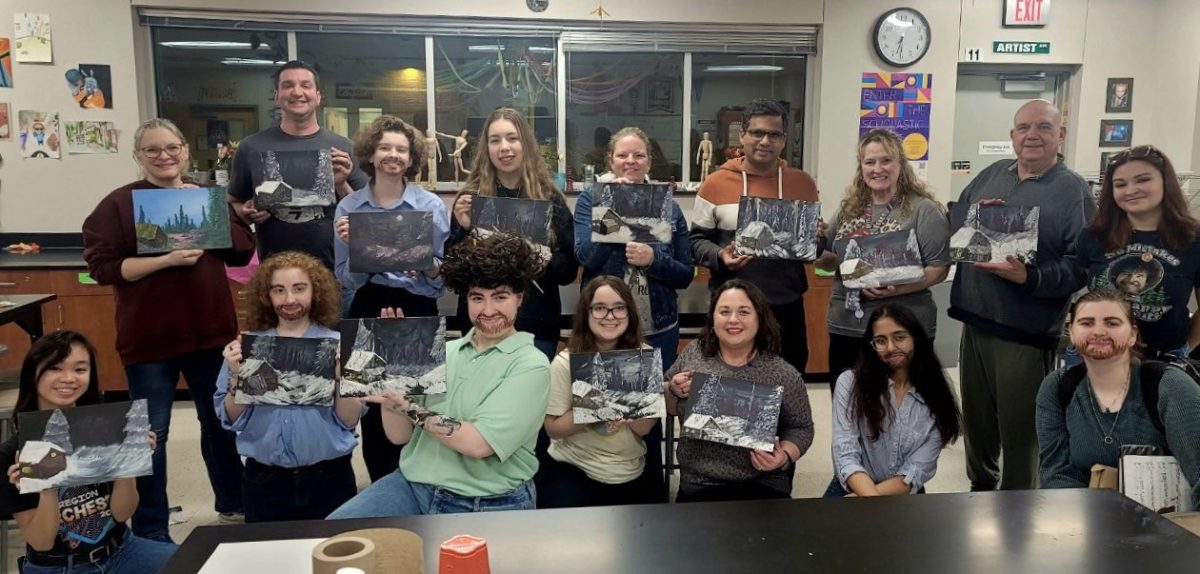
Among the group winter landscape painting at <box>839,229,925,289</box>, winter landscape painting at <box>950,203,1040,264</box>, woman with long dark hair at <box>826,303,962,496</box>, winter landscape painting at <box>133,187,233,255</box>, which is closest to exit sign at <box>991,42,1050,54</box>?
winter landscape painting at <box>950,203,1040,264</box>

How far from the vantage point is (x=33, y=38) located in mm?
4520

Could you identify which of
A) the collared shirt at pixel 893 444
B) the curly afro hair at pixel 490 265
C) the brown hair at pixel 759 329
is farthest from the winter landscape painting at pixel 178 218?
the collared shirt at pixel 893 444

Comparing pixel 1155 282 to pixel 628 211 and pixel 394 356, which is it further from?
pixel 394 356

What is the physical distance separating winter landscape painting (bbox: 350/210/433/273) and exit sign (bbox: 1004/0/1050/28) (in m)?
4.40

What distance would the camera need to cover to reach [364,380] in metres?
1.80

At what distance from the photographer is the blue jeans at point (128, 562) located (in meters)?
1.83

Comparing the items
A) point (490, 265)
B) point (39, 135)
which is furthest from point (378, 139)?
point (39, 135)

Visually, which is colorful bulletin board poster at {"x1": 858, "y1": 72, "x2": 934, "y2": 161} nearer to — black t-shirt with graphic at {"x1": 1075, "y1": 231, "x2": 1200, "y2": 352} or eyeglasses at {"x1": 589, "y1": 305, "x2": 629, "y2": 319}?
black t-shirt with graphic at {"x1": 1075, "y1": 231, "x2": 1200, "y2": 352}

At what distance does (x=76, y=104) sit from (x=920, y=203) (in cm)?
467

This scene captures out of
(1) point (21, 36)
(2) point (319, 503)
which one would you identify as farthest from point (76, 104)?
(2) point (319, 503)

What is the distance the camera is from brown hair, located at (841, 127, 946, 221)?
258 centimetres

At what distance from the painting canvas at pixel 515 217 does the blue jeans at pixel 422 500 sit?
80cm

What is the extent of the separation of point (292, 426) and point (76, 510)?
51 centimetres

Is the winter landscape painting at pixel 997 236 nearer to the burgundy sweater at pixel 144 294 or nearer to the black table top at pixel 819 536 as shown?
the black table top at pixel 819 536
